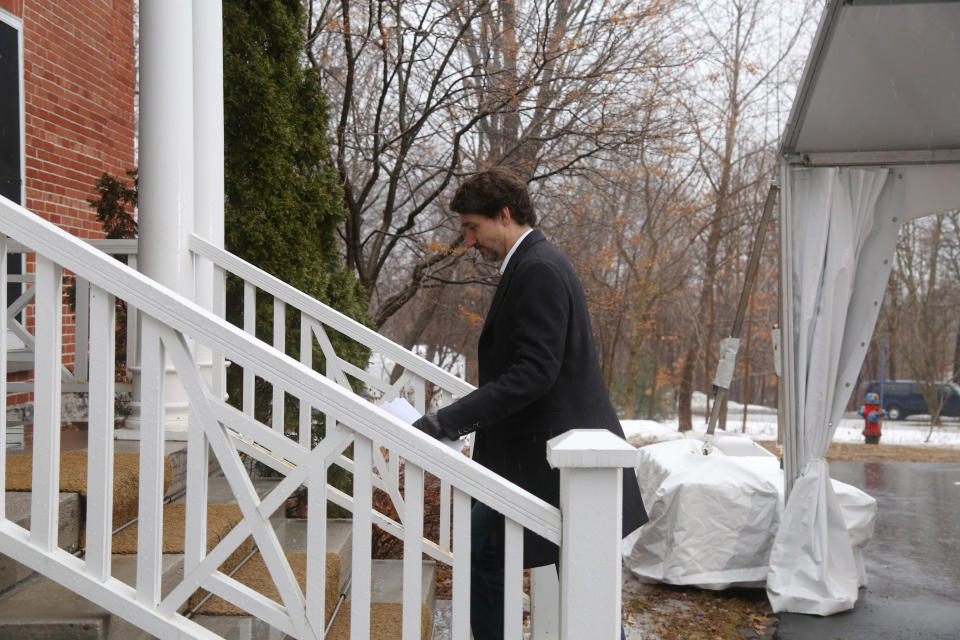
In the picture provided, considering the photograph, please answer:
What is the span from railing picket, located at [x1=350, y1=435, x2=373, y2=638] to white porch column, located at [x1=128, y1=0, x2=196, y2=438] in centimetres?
209

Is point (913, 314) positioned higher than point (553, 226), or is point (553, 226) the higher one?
point (553, 226)

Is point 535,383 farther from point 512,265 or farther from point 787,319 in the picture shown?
point 787,319

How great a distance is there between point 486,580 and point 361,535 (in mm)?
740

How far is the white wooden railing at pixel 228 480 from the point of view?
2.17 meters

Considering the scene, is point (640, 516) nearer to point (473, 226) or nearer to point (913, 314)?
point (473, 226)

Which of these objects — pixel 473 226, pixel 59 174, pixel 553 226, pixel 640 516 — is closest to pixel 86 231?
pixel 59 174

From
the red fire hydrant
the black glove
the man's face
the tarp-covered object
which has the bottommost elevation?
the red fire hydrant

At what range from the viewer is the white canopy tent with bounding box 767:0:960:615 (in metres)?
5.18

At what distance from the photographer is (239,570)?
319 centimetres

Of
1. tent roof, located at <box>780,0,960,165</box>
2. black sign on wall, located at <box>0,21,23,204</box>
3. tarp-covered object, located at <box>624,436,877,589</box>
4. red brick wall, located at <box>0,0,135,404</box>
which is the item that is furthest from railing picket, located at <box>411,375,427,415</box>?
black sign on wall, located at <box>0,21,23,204</box>

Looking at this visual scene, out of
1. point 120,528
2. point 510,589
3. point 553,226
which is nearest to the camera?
point 510,589

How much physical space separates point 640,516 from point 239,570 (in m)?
1.58

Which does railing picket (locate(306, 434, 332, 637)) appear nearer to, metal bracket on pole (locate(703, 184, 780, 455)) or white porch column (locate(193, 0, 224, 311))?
white porch column (locate(193, 0, 224, 311))

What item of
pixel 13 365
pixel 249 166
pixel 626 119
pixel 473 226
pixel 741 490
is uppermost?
pixel 626 119
